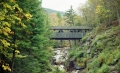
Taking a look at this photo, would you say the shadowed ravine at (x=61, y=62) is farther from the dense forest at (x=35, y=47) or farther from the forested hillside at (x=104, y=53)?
the forested hillside at (x=104, y=53)

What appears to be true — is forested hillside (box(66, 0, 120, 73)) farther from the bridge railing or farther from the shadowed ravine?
the bridge railing

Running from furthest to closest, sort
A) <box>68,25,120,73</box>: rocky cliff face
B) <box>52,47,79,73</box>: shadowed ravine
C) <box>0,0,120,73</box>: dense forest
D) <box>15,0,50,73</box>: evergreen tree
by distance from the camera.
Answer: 1. <box>52,47,79,73</box>: shadowed ravine
2. <box>68,25,120,73</box>: rocky cliff face
3. <box>15,0,50,73</box>: evergreen tree
4. <box>0,0,120,73</box>: dense forest

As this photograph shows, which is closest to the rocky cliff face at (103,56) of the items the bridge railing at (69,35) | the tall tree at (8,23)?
the bridge railing at (69,35)

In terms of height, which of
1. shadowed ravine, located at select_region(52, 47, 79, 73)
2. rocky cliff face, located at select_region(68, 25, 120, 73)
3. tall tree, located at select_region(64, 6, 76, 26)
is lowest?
shadowed ravine, located at select_region(52, 47, 79, 73)

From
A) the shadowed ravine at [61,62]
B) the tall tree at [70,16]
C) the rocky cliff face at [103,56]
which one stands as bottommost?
the shadowed ravine at [61,62]

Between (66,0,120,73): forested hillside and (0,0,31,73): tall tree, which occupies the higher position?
(0,0,31,73): tall tree

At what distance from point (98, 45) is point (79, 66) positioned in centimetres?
517

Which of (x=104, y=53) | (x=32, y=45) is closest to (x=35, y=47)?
(x=32, y=45)

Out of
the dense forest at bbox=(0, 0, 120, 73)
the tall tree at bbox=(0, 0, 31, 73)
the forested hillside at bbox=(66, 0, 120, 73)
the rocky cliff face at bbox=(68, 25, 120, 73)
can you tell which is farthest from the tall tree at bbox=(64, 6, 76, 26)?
the tall tree at bbox=(0, 0, 31, 73)

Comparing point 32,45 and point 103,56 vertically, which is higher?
point 32,45

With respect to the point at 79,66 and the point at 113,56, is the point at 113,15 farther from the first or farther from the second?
the point at 113,56

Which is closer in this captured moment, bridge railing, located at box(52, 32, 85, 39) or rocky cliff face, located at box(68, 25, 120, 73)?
rocky cliff face, located at box(68, 25, 120, 73)

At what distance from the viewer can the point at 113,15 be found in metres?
33.9

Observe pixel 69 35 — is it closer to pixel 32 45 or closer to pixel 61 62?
pixel 61 62
